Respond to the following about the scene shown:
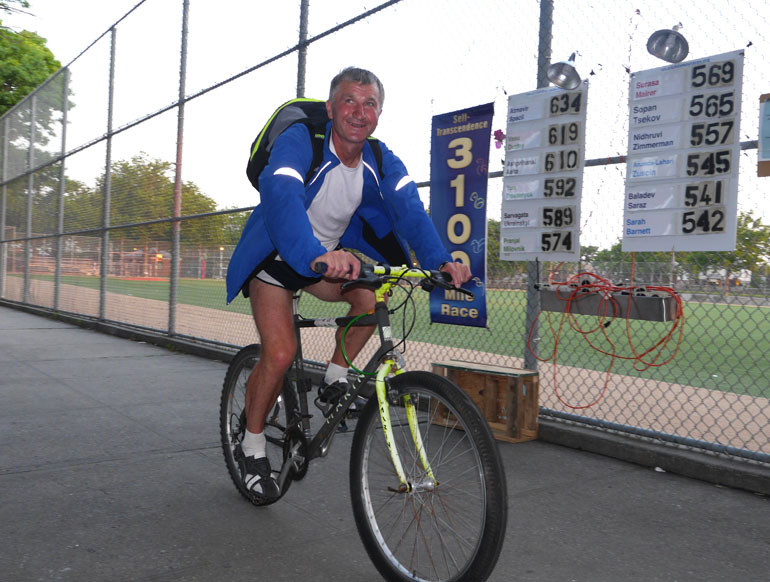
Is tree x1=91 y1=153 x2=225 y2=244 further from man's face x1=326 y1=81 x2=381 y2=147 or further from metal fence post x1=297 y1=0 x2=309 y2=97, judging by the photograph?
man's face x1=326 y1=81 x2=381 y2=147

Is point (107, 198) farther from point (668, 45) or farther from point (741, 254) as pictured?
point (741, 254)

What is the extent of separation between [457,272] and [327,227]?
90 centimetres

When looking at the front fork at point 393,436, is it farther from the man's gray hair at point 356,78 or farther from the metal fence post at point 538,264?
the metal fence post at point 538,264

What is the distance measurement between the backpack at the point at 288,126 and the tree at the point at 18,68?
3459 cm

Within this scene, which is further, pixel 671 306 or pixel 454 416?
pixel 671 306

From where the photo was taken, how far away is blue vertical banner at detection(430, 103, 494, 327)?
5.36 metres

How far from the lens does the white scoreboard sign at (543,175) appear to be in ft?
15.9

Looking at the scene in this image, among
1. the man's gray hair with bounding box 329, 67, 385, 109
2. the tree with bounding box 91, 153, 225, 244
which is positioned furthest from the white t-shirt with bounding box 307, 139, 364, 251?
the tree with bounding box 91, 153, 225, 244

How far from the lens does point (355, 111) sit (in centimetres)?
301

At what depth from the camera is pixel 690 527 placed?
11.0ft

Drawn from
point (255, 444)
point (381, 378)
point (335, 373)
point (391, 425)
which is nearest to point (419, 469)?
point (391, 425)

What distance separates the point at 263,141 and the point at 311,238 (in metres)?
0.69

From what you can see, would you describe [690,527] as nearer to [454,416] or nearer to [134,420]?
[454,416]

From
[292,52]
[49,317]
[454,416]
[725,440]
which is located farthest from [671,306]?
[49,317]
